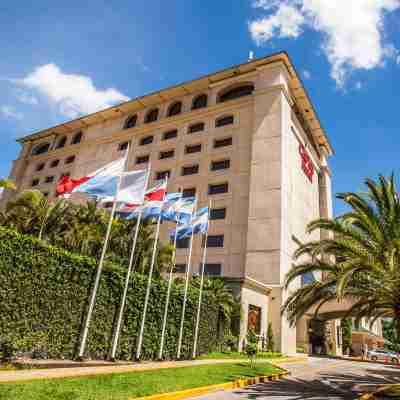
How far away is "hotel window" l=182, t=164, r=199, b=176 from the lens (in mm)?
40653

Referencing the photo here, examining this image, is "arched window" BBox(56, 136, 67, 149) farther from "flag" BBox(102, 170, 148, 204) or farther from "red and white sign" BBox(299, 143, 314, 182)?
"flag" BBox(102, 170, 148, 204)

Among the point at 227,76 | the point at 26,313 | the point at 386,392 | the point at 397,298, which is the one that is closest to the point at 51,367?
the point at 26,313

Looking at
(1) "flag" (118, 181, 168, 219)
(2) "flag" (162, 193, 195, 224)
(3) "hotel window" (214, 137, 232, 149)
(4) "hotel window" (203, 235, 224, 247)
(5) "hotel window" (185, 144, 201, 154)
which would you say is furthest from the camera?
(5) "hotel window" (185, 144, 201, 154)

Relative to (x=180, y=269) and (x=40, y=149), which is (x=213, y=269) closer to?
(x=180, y=269)

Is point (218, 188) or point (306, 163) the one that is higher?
point (306, 163)

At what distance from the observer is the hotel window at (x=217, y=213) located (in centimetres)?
3650

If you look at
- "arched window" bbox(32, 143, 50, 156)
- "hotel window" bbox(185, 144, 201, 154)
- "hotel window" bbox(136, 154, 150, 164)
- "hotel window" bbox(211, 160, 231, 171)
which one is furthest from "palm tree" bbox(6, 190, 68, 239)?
"arched window" bbox(32, 143, 50, 156)

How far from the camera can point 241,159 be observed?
38250mm

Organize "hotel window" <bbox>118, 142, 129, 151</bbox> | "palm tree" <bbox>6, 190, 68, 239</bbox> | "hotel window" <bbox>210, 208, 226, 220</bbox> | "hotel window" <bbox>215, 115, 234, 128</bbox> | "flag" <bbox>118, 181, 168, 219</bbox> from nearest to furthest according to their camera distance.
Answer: "flag" <bbox>118, 181, 168, 219</bbox> < "palm tree" <bbox>6, 190, 68, 239</bbox> < "hotel window" <bbox>210, 208, 226, 220</bbox> < "hotel window" <bbox>215, 115, 234, 128</bbox> < "hotel window" <bbox>118, 142, 129, 151</bbox>

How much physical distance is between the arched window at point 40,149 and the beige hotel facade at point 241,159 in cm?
438

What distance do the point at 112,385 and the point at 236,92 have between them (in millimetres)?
40286

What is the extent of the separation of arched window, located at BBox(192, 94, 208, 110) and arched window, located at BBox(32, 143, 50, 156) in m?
28.6

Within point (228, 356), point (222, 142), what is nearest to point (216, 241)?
point (222, 142)

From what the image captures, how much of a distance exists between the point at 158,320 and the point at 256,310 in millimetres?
13074
